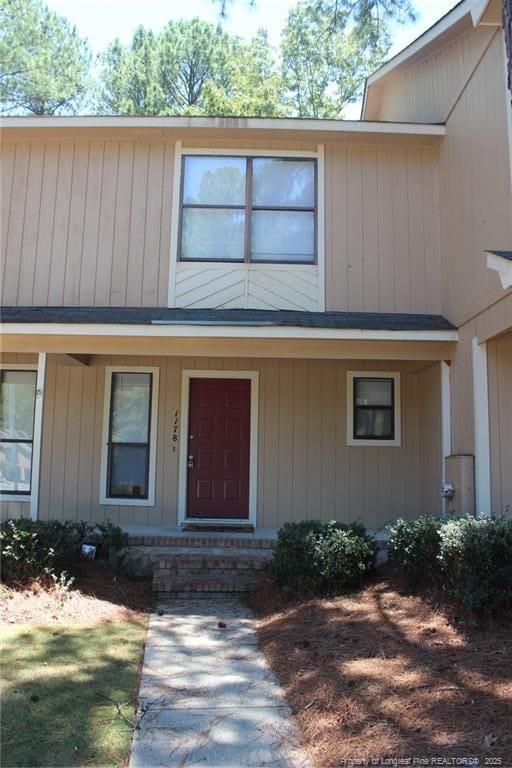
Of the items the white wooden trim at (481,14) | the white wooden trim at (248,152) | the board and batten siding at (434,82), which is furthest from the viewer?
the white wooden trim at (248,152)

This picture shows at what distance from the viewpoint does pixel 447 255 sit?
303 inches

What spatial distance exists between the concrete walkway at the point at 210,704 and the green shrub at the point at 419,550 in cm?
150

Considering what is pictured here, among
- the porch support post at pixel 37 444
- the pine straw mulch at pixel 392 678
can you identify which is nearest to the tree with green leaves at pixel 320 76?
the porch support post at pixel 37 444

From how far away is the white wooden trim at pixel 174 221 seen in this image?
7.97 m

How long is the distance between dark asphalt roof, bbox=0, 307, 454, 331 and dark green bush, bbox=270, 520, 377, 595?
2303mm

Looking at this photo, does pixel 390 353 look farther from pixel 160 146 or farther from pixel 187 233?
pixel 160 146

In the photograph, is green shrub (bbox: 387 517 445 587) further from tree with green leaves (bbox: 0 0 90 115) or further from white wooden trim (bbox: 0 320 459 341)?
tree with green leaves (bbox: 0 0 90 115)

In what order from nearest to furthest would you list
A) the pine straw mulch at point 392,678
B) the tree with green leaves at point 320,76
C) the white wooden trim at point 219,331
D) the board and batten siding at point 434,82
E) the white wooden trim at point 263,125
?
1. the pine straw mulch at point 392,678
2. the white wooden trim at point 219,331
3. the board and batten siding at point 434,82
4. the white wooden trim at point 263,125
5. the tree with green leaves at point 320,76

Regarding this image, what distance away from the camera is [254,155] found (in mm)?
8250

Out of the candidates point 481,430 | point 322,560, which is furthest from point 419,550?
point 481,430

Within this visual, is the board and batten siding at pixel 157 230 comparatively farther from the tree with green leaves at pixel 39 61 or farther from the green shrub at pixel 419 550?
the tree with green leaves at pixel 39 61

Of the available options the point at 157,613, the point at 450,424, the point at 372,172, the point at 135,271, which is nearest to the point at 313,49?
the point at 372,172

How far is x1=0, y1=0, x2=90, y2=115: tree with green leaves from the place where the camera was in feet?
64.5

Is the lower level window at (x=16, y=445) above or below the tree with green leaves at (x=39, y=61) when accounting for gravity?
below
